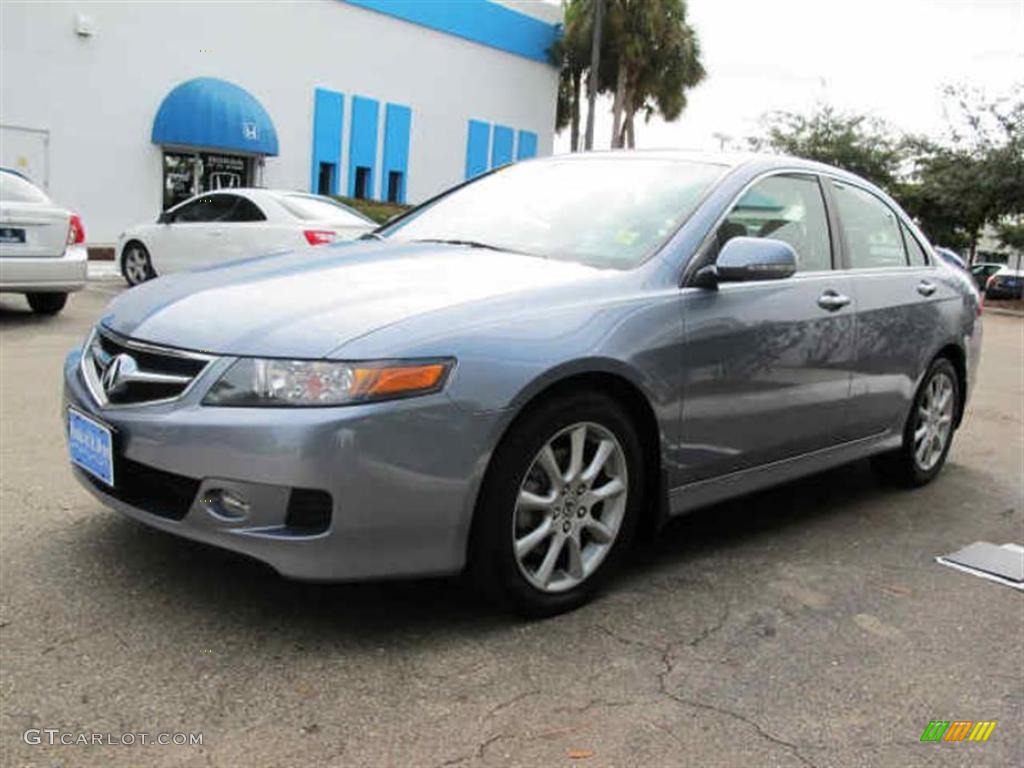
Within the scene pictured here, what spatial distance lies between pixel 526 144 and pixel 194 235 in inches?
756

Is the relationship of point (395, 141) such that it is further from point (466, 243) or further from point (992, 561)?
point (992, 561)

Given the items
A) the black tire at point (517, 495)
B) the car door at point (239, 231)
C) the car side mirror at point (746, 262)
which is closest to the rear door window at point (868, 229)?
the car side mirror at point (746, 262)

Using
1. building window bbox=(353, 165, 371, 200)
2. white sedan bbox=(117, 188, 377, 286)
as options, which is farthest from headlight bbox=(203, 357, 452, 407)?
building window bbox=(353, 165, 371, 200)

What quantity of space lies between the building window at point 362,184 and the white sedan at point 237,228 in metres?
13.0

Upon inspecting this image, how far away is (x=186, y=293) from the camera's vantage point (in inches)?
133

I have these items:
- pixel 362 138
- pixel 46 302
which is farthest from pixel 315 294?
pixel 362 138

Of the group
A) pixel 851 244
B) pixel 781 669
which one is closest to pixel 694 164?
pixel 851 244

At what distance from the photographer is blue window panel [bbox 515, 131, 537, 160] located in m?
30.1

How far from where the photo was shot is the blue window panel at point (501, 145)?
2930 centimetres

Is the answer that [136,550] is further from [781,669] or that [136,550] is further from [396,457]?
[781,669]

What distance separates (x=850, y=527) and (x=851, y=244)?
1.25 meters

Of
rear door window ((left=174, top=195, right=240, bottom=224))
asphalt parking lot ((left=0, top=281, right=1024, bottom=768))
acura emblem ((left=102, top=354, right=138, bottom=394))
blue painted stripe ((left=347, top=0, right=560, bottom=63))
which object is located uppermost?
blue painted stripe ((left=347, top=0, right=560, bottom=63))

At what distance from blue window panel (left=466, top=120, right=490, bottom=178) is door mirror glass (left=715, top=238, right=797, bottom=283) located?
2502 cm

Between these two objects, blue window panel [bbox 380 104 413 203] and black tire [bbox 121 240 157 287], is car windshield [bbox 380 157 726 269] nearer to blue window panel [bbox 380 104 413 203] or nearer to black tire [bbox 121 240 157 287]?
black tire [bbox 121 240 157 287]
